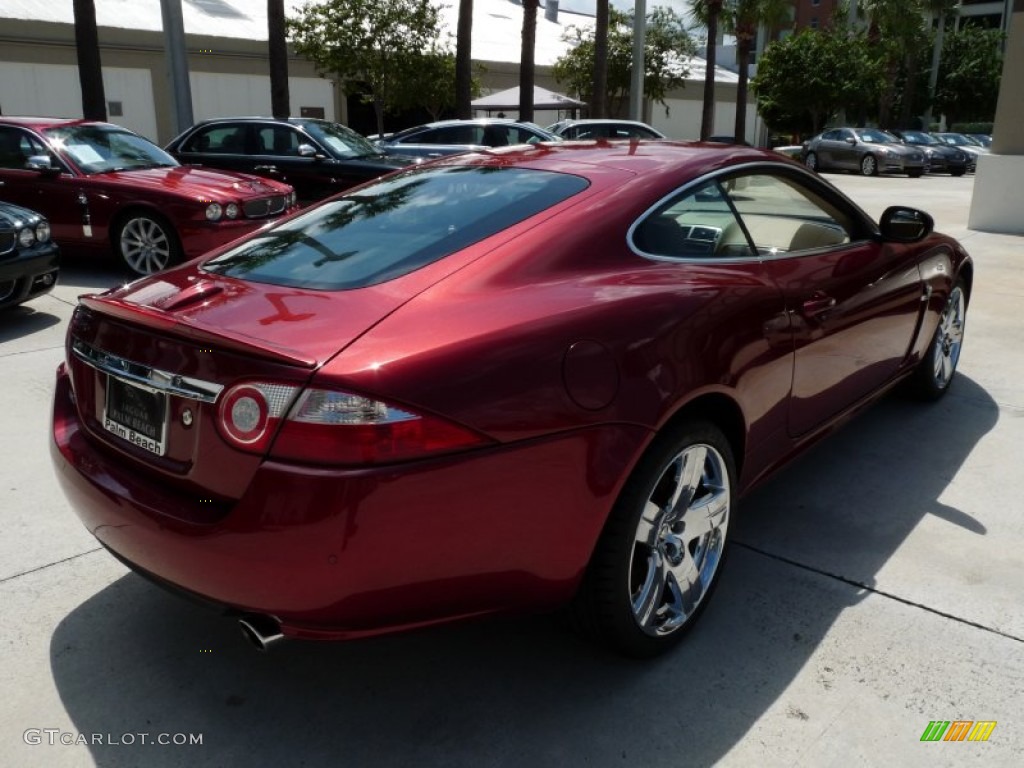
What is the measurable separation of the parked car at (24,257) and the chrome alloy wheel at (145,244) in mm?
1528

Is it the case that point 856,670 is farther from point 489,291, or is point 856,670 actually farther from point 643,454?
point 489,291

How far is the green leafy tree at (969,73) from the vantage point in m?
52.5

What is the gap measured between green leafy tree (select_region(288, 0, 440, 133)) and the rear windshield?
24303 millimetres

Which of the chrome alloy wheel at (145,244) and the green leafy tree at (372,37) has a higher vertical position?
the green leafy tree at (372,37)

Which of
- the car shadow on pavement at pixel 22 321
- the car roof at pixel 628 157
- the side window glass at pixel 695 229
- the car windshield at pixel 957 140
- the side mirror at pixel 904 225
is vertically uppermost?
the car roof at pixel 628 157

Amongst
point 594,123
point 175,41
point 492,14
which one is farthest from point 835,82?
point 175,41

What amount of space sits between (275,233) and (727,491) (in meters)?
1.76

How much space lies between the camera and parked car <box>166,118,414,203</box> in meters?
11.2

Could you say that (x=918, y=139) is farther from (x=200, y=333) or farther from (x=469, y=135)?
(x=200, y=333)

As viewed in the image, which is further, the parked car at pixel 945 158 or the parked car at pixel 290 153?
the parked car at pixel 945 158

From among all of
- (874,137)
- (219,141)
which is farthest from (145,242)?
(874,137)

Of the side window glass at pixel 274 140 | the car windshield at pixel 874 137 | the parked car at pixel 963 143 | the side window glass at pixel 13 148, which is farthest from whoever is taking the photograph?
the parked car at pixel 963 143

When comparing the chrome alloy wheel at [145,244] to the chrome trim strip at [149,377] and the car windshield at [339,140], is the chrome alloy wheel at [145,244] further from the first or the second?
the chrome trim strip at [149,377]

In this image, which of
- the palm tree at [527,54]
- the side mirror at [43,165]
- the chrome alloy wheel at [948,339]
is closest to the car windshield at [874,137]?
the palm tree at [527,54]
